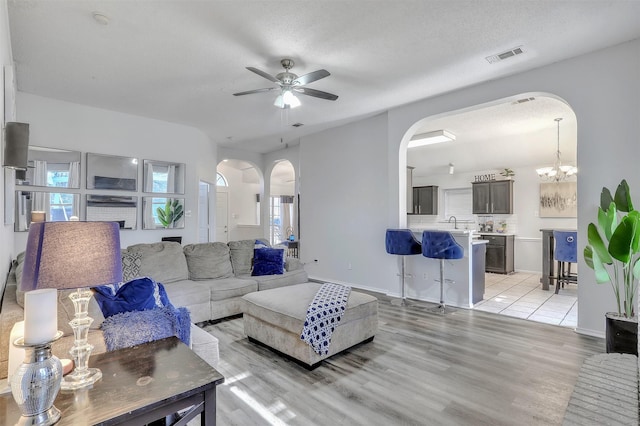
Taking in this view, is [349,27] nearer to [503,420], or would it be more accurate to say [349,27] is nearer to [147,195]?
[503,420]

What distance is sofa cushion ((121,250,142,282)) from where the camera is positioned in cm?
341

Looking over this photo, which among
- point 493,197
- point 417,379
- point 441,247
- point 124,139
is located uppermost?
point 124,139

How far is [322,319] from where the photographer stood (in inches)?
103

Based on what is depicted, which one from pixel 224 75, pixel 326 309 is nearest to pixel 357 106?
pixel 224 75

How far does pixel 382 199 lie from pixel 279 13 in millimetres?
3249

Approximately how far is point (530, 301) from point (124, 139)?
677 centimetres

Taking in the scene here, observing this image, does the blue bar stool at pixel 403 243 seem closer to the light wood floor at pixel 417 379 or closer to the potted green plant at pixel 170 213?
the light wood floor at pixel 417 379

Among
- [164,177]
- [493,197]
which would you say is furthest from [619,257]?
[164,177]

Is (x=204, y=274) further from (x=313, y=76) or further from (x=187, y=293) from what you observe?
(x=313, y=76)

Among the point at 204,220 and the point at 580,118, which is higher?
the point at 580,118

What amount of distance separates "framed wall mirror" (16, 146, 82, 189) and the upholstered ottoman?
11.5 ft

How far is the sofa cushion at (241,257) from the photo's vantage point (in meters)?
4.43

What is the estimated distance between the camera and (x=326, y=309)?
2678 mm

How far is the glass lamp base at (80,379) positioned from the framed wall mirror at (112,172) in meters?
4.49
